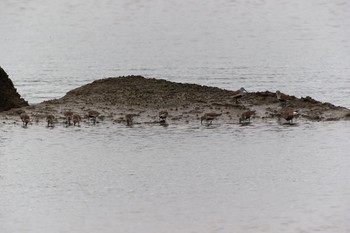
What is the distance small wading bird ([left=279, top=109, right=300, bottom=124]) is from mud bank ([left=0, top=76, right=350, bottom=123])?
342 millimetres

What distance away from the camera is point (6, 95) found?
31.7 meters

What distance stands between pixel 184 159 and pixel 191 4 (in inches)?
2671

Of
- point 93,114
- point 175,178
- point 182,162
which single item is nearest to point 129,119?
point 93,114

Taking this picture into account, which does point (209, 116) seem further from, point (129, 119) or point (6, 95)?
point (6, 95)

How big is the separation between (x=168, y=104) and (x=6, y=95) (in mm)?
4968

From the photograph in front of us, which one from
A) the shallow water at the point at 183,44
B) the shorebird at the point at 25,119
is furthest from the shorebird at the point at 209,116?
the shallow water at the point at 183,44

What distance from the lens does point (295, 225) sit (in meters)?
18.9

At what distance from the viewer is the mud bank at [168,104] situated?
30.2m

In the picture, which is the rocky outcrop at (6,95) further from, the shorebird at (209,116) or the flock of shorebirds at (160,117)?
the shorebird at (209,116)

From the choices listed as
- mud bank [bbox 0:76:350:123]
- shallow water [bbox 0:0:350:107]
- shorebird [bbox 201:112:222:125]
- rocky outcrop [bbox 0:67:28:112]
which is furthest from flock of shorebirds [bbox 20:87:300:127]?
shallow water [bbox 0:0:350:107]

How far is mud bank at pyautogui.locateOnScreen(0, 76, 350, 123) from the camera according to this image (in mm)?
30209

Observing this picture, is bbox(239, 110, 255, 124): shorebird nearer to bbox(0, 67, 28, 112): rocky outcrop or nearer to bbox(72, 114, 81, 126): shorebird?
bbox(72, 114, 81, 126): shorebird

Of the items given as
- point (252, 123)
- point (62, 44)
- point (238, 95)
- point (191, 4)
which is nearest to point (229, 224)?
point (252, 123)

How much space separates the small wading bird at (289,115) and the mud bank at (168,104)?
13.4 inches
